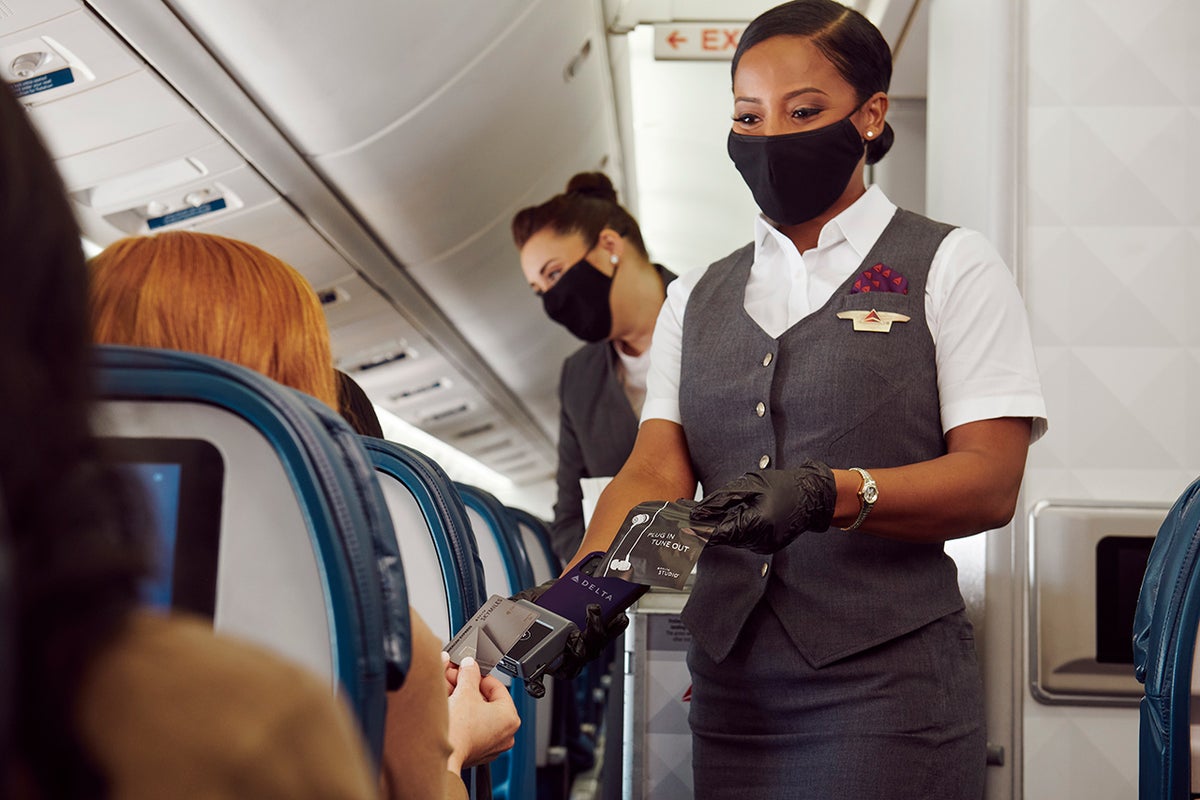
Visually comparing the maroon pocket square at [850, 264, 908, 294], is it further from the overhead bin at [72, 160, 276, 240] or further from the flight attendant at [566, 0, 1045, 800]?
the overhead bin at [72, 160, 276, 240]

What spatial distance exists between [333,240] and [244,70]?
1522 millimetres

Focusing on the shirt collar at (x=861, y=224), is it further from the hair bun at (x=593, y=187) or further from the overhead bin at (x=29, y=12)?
the hair bun at (x=593, y=187)

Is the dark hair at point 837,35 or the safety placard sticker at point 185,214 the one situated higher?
the dark hair at point 837,35

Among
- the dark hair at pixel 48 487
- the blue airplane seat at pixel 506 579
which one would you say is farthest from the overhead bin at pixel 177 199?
the dark hair at pixel 48 487

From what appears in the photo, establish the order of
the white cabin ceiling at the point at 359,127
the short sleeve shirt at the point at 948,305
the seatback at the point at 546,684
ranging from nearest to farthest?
the short sleeve shirt at the point at 948,305, the white cabin ceiling at the point at 359,127, the seatback at the point at 546,684

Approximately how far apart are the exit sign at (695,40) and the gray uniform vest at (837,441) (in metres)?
4.09

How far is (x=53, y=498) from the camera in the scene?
1.86 feet

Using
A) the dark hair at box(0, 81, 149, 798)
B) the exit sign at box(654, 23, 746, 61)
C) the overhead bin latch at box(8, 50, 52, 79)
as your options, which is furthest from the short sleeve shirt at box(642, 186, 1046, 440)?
the exit sign at box(654, 23, 746, 61)

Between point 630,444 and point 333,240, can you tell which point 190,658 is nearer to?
point 630,444

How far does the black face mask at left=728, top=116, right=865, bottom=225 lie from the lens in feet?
6.37

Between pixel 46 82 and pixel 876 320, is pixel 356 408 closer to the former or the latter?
pixel 876 320

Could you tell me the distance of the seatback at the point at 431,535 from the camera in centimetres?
168

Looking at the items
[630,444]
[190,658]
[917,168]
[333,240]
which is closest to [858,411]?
[190,658]

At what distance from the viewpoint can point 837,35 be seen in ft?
6.19
